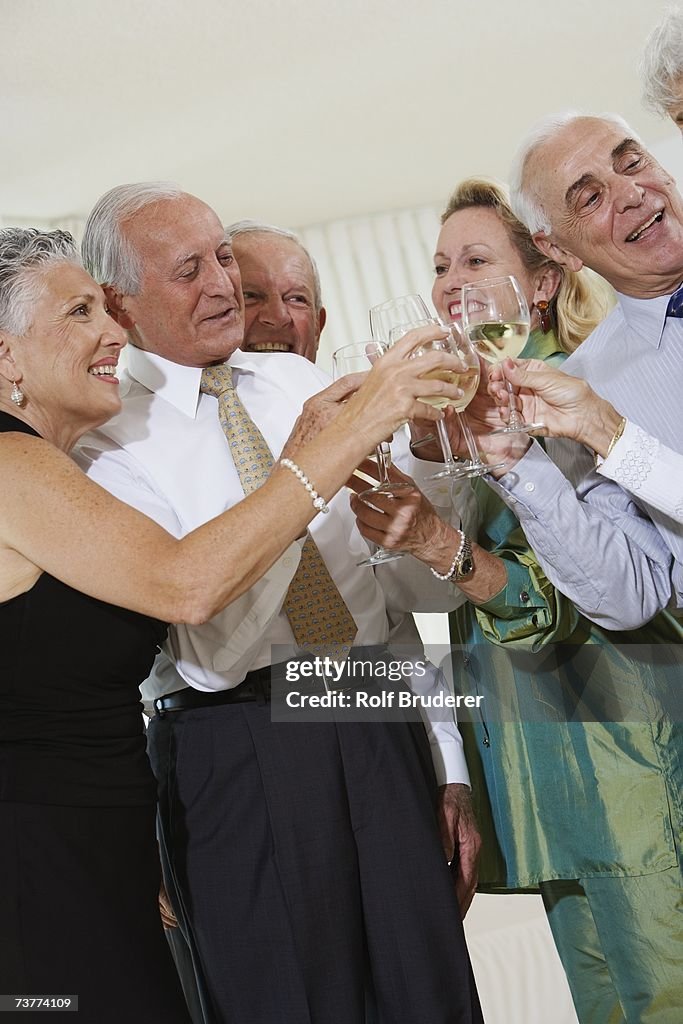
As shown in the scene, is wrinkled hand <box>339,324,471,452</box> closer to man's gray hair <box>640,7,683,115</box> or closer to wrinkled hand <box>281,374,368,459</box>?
wrinkled hand <box>281,374,368,459</box>

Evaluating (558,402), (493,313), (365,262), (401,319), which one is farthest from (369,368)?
(365,262)

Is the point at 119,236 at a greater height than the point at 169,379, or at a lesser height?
greater

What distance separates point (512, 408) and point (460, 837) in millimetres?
752

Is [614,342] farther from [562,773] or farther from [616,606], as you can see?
[562,773]

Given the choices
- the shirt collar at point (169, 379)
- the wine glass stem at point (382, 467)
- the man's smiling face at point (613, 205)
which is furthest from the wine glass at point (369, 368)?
the man's smiling face at point (613, 205)

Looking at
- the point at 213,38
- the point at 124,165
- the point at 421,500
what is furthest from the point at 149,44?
the point at 421,500

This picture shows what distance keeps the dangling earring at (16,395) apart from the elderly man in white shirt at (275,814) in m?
0.20

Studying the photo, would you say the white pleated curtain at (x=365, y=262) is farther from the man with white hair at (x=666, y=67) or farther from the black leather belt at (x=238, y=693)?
the black leather belt at (x=238, y=693)

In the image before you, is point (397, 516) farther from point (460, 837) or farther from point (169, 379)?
point (460, 837)

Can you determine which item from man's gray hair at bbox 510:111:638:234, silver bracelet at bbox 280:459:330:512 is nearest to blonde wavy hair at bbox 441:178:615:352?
man's gray hair at bbox 510:111:638:234

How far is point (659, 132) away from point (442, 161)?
3.40 ft

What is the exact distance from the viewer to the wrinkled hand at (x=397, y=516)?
5.43 feet

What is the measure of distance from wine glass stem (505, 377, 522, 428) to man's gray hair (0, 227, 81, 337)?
69 cm

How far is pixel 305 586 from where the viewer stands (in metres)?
1.74
